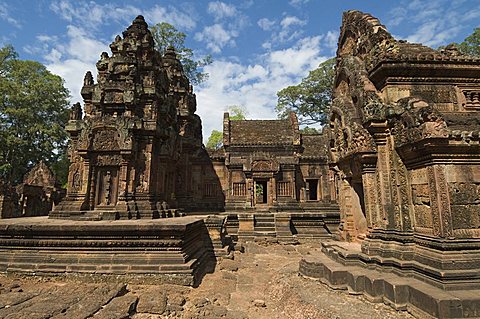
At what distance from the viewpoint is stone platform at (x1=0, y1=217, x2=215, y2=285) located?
19.4 feet

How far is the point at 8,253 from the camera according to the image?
21.1 ft

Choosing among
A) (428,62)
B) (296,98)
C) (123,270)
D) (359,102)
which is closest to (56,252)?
(123,270)

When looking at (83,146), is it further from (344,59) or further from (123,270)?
(344,59)

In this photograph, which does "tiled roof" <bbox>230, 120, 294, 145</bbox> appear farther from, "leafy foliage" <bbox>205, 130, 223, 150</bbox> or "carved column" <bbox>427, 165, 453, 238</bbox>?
"leafy foliage" <bbox>205, 130, 223, 150</bbox>

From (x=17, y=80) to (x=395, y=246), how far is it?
1404 inches

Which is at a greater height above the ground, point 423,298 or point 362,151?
point 362,151

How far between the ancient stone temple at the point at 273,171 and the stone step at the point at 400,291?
9044mm

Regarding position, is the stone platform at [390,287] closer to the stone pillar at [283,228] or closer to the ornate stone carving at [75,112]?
the stone pillar at [283,228]

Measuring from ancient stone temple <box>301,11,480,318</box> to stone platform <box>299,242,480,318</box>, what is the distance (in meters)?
0.02

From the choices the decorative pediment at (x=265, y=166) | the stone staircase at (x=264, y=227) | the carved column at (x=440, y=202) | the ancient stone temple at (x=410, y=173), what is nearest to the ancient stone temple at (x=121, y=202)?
the ancient stone temple at (x=410, y=173)

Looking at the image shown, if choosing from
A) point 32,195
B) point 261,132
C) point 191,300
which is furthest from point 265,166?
point 32,195

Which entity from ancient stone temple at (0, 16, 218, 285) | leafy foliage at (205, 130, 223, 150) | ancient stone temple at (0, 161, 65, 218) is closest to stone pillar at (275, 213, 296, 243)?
ancient stone temple at (0, 16, 218, 285)

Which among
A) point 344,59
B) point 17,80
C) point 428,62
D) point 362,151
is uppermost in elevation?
point 17,80

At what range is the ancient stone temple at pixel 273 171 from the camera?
1780 centimetres
